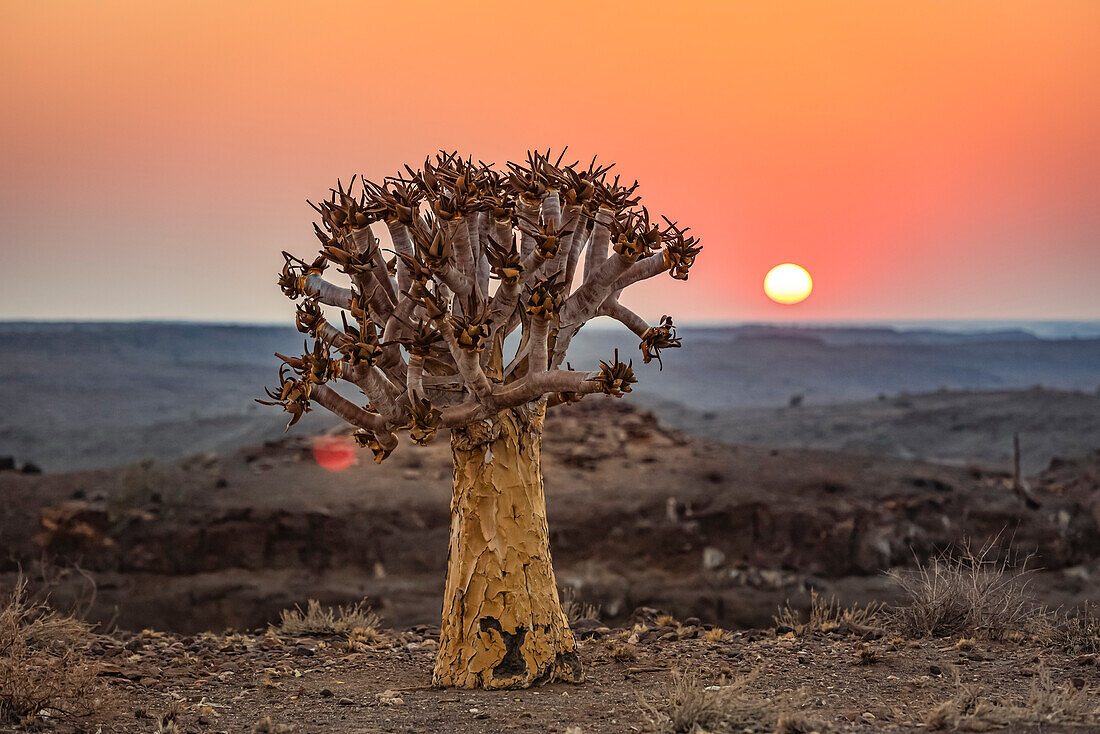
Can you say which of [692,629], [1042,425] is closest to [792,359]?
[1042,425]

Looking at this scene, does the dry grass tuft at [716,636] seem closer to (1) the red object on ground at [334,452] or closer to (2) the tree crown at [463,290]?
(2) the tree crown at [463,290]

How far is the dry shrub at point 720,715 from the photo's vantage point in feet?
17.1

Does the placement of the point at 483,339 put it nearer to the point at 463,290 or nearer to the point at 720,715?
the point at 463,290

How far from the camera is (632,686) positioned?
6.99m

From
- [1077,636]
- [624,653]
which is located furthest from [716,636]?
[1077,636]

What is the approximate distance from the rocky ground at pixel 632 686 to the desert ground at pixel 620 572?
3cm

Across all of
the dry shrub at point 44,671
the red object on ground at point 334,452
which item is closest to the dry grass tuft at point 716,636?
the dry shrub at point 44,671

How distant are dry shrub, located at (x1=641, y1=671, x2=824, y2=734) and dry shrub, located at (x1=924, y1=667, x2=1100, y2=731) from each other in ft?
2.35

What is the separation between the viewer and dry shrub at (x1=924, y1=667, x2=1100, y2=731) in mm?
5148

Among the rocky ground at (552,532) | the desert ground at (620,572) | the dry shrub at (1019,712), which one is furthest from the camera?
the rocky ground at (552,532)

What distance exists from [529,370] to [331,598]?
13517mm

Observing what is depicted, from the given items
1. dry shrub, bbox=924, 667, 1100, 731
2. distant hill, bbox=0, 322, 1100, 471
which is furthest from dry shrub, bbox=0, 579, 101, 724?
distant hill, bbox=0, 322, 1100, 471

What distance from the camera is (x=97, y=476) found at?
83.4 feet

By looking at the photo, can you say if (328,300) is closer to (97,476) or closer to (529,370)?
(529,370)
